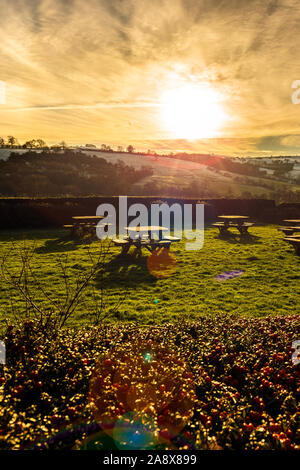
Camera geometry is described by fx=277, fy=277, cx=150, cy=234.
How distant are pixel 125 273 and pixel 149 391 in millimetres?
6353

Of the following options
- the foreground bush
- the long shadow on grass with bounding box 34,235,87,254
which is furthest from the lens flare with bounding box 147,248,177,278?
the foreground bush

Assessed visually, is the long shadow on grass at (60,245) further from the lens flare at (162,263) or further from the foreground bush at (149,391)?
the foreground bush at (149,391)

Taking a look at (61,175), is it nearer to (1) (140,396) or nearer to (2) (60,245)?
(2) (60,245)

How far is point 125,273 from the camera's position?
372 inches

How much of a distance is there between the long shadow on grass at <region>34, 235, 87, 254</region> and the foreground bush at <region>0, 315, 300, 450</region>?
27.0 ft

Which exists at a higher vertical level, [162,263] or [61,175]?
[61,175]

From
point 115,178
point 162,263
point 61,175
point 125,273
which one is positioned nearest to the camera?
point 125,273

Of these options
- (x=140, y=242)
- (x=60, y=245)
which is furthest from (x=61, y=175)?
(x=140, y=242)

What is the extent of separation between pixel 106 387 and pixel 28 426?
0.87 m

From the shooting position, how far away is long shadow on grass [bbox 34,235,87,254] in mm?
12430

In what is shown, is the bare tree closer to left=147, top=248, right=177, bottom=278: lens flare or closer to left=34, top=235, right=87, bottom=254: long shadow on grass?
left=147, top=248, right=177, bottom=278: lens flare

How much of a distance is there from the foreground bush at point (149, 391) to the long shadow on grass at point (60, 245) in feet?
27.0

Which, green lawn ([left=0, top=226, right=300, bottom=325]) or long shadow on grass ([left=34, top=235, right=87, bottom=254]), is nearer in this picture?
green lawn ([left=0, top=226, right=300, bottom=325])

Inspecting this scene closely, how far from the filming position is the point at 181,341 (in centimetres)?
456
